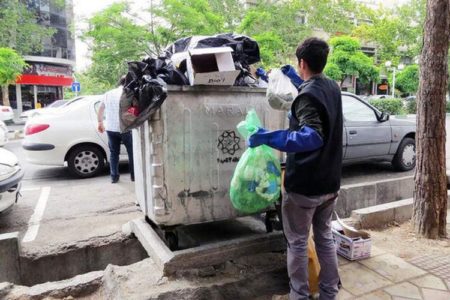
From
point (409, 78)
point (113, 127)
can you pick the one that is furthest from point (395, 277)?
point (409, 78)

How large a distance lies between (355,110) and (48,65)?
32.7 m

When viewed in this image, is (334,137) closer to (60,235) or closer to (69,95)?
(60,235)

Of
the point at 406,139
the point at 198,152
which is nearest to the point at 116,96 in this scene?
the point at 198,152

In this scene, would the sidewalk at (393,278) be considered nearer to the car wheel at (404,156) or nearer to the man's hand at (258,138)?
the man's hand at (258,138)

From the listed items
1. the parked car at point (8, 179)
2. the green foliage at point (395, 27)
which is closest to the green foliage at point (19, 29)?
the parked car at point (8, 179)

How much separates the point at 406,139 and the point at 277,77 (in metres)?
5.75

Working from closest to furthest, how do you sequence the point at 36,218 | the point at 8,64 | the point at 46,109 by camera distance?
the point at 36,218 → the point at 46,109 → the point at 8,64

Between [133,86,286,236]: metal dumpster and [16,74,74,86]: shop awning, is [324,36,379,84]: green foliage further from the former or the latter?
[16,74,74,86]: shop awning

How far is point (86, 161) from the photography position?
7359mm

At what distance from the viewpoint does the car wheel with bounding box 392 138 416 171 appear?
7.55 meters

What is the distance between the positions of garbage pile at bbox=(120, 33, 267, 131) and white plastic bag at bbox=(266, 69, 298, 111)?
343mm

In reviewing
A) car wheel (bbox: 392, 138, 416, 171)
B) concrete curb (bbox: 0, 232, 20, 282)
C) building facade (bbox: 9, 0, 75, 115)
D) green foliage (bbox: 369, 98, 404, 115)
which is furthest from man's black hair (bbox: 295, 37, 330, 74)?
building facade (bbox: 9, 0, 75, 115)

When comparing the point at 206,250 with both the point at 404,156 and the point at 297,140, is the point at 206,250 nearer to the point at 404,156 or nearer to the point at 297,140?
the point at 297,140

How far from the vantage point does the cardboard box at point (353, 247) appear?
3443 millimetres
